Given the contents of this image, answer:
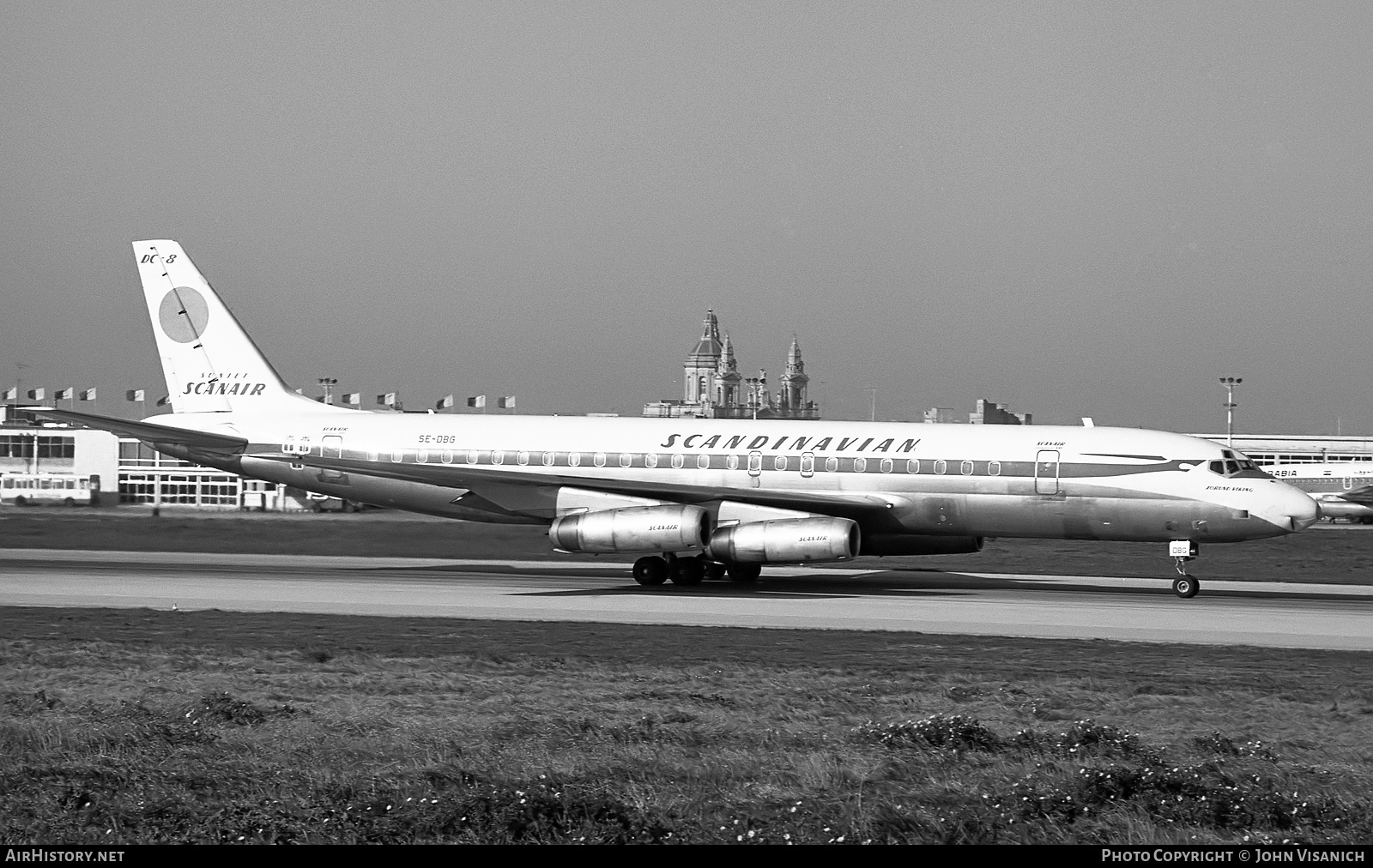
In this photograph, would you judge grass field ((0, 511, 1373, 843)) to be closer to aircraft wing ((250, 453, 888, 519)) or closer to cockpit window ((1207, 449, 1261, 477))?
aircraft wing ((250, 453, 888, 519))

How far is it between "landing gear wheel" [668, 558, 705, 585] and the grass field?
Result: 962cm

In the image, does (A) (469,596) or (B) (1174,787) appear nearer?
(B) (1174,787)

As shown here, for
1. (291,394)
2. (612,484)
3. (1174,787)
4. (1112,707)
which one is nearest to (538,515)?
(612,484)

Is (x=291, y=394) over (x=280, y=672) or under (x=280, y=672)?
over

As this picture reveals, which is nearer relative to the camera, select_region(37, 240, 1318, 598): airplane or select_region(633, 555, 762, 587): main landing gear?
select_region(37, 240, 1318, 598): airplane

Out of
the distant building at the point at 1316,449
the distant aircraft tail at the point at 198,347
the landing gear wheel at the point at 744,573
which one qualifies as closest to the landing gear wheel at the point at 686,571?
the landing gear wheel at the point at 744,573

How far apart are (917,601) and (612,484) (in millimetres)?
7767

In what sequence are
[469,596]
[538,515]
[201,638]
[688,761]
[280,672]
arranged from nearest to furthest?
[688,761] < [280,672] < [201,638] < [469,596] < [538,515]

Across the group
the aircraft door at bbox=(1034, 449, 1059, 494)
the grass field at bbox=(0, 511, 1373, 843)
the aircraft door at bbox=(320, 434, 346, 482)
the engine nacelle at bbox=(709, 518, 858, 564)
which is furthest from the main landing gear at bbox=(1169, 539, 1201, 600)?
the aircraft door at bbox=(320, 434, 346, 482)

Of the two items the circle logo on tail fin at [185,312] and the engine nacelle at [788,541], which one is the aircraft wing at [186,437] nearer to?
the circle logo on tail fin at [185,312]

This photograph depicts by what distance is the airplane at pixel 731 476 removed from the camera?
105 feet

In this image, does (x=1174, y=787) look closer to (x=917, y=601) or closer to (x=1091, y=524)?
(x=917, y=601)

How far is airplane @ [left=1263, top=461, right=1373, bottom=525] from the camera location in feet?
239

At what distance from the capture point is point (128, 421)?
3659 cm
